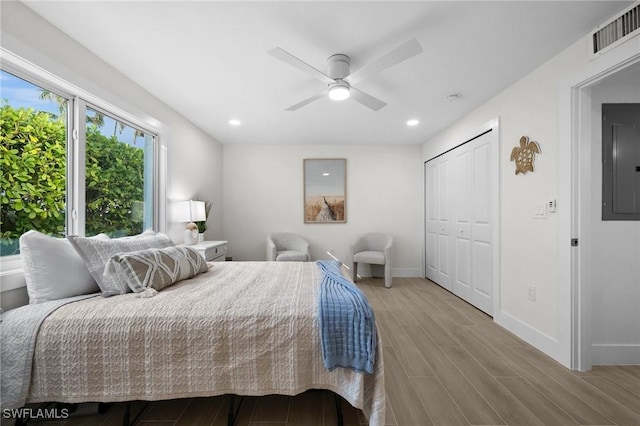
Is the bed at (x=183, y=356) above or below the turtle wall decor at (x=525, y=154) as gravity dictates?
below

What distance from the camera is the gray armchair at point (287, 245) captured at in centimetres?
412

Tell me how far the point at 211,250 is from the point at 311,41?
2.40 metres

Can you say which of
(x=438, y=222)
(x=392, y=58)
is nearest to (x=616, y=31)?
(x=392, y=58)

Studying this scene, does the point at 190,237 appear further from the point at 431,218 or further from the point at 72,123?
the point at 431,218

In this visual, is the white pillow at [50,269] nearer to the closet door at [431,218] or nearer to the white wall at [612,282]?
the white wall at [612,282]

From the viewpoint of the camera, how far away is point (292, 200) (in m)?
4.71

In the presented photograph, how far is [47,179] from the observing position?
6.05ft

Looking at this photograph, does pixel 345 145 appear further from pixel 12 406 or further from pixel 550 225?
pixel 12 406

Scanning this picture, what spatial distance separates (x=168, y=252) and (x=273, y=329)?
1116 millimetres

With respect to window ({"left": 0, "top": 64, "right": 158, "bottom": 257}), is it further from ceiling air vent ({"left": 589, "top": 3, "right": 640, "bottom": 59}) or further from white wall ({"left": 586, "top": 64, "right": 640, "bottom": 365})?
white wall ({"left": 586, "top": 64, "right": 640, "bottom": 365})

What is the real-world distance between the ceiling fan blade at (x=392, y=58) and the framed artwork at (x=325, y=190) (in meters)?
2.63

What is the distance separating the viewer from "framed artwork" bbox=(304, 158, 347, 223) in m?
4.70

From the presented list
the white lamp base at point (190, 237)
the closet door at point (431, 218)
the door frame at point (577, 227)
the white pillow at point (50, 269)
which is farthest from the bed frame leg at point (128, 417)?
the closet door at point (431, 218)

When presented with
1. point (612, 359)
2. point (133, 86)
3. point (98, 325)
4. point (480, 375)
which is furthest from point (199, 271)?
point (612, 359)
